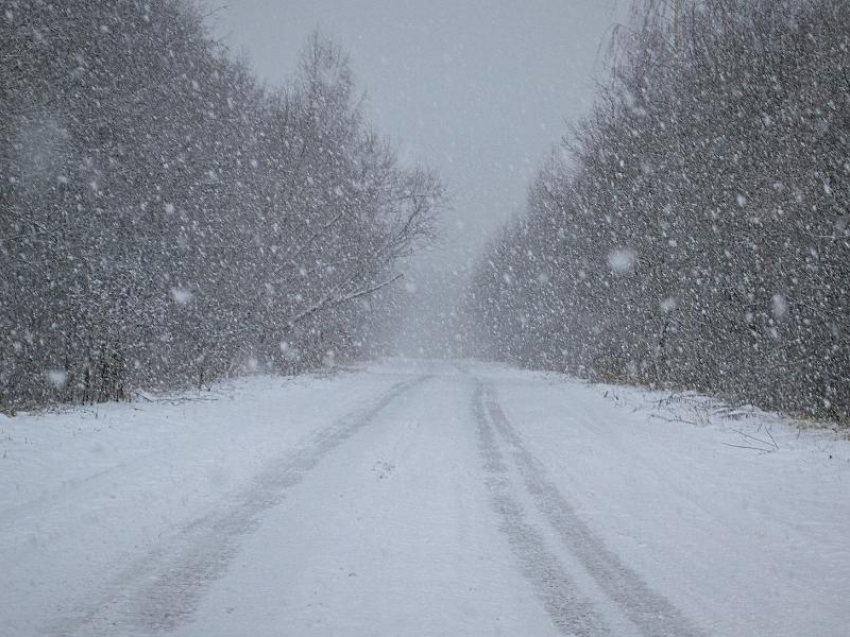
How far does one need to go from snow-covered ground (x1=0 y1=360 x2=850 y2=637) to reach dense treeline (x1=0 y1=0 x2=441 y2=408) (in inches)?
127

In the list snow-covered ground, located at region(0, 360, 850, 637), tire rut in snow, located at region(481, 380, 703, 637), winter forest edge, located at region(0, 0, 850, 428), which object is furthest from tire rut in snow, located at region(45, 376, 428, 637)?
winter forest edge, located at region(0, 0, 850, 428)

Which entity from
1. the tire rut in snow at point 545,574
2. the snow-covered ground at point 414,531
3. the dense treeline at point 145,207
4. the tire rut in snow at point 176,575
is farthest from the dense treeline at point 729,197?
the tire rut in snow at point 176,575

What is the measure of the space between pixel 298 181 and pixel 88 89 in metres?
11.1

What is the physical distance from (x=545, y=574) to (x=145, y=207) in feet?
41.2

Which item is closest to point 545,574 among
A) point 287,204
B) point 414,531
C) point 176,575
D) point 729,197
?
point 414,531

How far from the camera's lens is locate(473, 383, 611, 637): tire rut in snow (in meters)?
3.15

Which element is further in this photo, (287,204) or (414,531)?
(287,204)

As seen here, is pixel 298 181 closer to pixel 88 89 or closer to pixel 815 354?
pixel 88 89

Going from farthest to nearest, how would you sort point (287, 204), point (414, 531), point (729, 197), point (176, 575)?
1. point (287, 204)
2. point (729, 197)
3. point (414, 531)
4. point (176, 575)

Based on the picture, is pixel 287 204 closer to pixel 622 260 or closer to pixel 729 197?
pixel 622 260

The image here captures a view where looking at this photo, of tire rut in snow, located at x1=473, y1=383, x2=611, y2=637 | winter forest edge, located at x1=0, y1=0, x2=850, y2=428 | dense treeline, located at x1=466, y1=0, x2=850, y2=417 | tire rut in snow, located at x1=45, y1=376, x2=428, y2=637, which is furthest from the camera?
winter forest edge, located at x1=0, y1=0, x2=850, y2=428

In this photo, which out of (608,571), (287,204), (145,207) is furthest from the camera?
(287,204)

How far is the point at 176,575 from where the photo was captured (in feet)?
12.1

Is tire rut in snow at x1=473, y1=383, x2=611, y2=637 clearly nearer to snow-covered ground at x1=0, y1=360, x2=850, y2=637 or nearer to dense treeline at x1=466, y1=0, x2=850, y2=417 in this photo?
snow-covered ground at x1=0, y1=360, x2=850, y2=637
